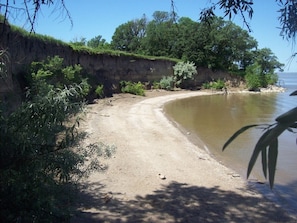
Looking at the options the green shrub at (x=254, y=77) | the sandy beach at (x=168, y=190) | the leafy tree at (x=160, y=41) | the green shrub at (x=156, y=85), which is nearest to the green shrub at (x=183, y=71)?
the green shrub at (x=156, y=85)

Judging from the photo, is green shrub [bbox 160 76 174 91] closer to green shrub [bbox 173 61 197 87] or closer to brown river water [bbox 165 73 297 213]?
green shrub [bbox 173 61 197 87]

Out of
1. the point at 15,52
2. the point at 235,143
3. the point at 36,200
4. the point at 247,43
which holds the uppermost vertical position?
the point at 247,43

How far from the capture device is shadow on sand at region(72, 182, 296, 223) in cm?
572

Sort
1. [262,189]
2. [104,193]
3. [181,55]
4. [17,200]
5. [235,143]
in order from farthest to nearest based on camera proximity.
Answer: [181,55] → [235,143] → [262,189] → [104,193] → [17,200]

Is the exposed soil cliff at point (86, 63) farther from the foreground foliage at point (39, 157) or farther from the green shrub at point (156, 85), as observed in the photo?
the foreground foliage at point (39, 157)

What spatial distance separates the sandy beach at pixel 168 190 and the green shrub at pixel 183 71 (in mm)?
31474

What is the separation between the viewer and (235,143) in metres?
13.1

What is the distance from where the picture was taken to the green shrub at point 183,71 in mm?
43094

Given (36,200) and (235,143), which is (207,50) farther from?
(36,200)

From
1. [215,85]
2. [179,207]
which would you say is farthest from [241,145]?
[215,85]

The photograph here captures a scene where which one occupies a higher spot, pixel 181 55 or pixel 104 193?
pixel 181 55

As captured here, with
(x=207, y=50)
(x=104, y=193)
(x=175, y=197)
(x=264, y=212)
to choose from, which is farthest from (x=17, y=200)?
(x=207, y=50)

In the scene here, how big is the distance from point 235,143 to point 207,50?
3707cm

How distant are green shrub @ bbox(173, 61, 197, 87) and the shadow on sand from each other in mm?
36428
